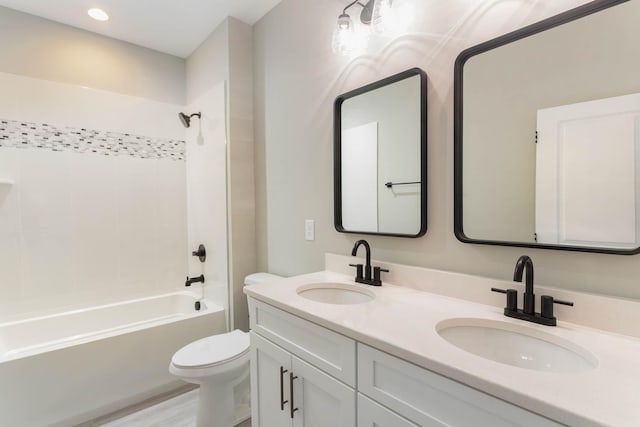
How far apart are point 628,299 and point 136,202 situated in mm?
3034

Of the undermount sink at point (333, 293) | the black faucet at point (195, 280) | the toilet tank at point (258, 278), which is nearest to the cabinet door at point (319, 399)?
the undermount sink at point (333, 293)

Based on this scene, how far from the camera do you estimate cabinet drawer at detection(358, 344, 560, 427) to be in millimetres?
606

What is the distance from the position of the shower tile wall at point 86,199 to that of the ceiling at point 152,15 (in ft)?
1.58

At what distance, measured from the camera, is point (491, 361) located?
0.68m

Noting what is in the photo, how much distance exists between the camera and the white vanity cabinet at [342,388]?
0.66 m

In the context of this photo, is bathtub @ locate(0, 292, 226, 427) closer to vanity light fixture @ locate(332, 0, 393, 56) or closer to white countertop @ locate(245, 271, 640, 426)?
white countertop @ locate(245, 271, 640, 426)

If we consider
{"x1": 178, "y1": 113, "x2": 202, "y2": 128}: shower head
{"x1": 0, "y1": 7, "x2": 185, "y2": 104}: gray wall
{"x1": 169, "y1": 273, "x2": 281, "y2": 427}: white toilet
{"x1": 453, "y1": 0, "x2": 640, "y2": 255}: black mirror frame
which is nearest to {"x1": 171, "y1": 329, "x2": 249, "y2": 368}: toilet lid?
{"x1": 169, "y1": 273, "x2": 281, "y2": 427}: white toilet

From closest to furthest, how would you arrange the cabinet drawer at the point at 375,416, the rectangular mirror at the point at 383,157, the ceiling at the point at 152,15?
1. the cabinet drawer at the point at 375,416
2. the rectangular mirror at the point at 383,157
3. the ceiling at the point at 152,15

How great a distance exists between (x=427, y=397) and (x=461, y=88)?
105cm

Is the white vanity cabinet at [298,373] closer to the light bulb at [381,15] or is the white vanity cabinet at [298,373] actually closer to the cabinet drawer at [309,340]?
the cabinet drawer at [309,340]

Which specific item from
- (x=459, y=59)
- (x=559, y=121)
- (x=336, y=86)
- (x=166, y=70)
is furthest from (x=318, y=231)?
(x=166, y=70)

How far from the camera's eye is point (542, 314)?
2.97 feet

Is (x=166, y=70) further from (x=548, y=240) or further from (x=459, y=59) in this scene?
(x=548, y=240)

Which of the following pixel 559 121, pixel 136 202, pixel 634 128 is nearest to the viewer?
pixel 634 128
